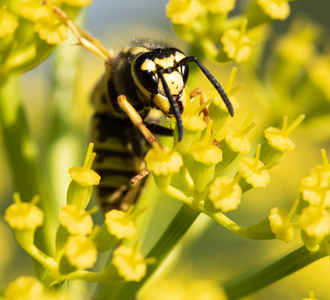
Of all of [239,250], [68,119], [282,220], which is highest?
[282,220]

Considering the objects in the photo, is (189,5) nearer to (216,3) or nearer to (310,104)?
(216,3)

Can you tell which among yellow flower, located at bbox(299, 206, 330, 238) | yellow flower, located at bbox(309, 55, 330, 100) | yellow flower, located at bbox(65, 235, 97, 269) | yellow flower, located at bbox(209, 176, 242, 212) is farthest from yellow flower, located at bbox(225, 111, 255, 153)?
yellow flower, located at bbox(309, 55, 330, 100)

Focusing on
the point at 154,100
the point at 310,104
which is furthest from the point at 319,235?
the point at 310,104

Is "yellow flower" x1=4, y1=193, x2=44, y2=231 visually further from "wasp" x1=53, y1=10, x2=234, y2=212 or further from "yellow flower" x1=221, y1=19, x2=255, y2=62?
"yellow flower" x1=221, y1=19, x2=255, y2=62

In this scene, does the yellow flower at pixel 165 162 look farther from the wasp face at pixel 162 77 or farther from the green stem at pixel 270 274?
the green stem at pixel 270 274

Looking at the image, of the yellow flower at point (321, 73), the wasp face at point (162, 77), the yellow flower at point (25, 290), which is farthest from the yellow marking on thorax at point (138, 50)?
the yellow flower at point (25, 290)

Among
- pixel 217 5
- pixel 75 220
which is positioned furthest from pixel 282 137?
pixel 75 220

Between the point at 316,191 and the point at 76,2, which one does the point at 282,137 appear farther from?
the point at 76,2

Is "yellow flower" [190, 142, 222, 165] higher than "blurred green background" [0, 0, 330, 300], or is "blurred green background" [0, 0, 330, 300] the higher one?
"yellow flower" [190, 142, 222, 165]
